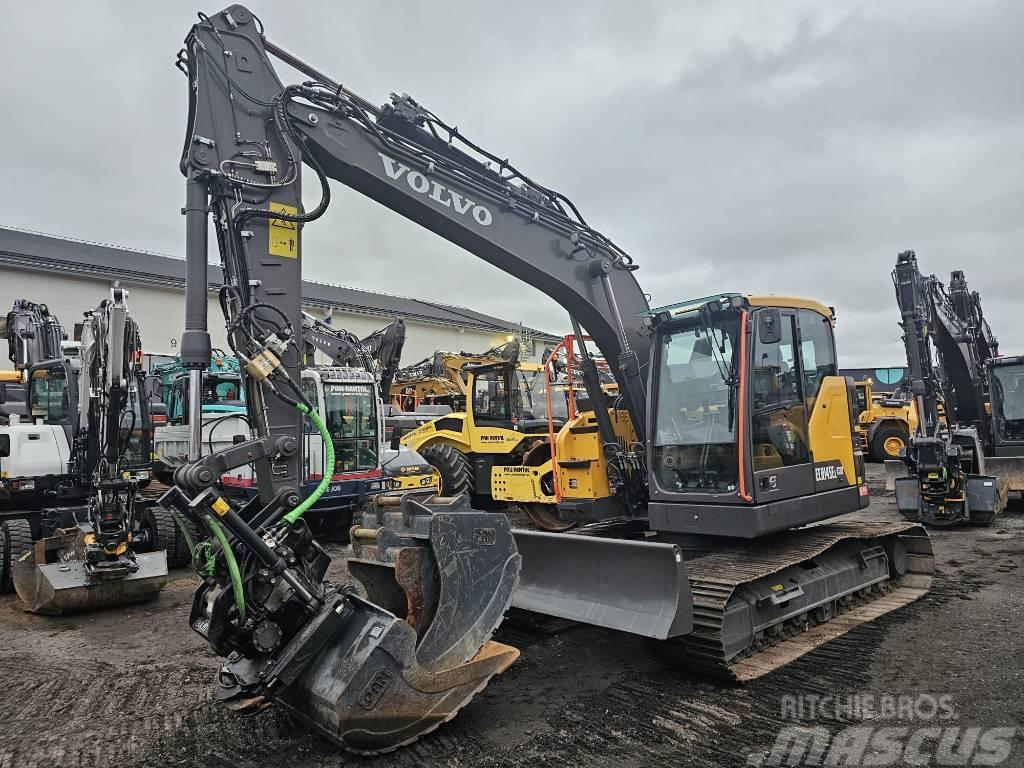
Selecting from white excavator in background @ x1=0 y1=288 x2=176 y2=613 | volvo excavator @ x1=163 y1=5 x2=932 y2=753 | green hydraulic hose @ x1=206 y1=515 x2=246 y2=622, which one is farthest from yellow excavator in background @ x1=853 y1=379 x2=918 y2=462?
green hydraulic hose @ x1=206 y1=515 x2=246 y2=622

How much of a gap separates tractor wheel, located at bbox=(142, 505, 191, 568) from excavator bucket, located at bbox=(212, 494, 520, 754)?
5.19 meters

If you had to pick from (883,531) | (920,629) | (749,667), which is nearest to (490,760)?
(749,667)

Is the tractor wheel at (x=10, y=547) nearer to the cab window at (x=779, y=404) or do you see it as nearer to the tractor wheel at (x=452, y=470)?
the tractor wheel at (x=452, y=470)

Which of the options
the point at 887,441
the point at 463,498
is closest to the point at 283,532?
the point at 463,498

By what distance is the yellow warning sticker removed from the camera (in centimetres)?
394

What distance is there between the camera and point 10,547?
7367 mm

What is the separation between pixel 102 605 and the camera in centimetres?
668

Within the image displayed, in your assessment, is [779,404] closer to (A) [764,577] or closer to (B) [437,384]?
(A) [764,577]

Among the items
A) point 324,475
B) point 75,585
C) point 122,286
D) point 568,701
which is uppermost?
point 122,286

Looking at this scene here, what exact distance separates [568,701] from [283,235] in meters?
3.01

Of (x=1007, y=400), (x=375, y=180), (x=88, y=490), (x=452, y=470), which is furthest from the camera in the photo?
(x=452, y=470)

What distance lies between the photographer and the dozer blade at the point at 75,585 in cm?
646

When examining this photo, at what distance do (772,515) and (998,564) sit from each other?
13.7 ft

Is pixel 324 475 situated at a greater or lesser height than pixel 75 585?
greater
